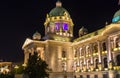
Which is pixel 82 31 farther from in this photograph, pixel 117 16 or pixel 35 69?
pixel 35 69

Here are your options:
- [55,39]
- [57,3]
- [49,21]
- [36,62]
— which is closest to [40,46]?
[55,39]

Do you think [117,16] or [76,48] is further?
[76,48]

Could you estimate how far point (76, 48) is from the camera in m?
67.1

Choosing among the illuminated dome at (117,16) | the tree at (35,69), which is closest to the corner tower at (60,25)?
the illuminated dome at (117,16)

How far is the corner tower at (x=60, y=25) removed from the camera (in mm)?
70906

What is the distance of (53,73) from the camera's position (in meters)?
62.8

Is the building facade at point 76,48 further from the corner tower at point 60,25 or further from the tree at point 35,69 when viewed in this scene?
the tree at point 35,69

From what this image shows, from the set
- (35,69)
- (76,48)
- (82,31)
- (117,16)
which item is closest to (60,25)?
(82,31)

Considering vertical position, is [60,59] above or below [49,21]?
below

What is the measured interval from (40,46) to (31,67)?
28207mm

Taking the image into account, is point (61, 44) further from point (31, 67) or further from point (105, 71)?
point (31, 67)

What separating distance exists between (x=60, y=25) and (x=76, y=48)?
10.4m

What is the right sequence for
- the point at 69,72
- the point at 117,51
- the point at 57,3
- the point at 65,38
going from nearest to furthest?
the point at 117,51 < the point at 69,72 < the point at 65,38 < the point at 57,3

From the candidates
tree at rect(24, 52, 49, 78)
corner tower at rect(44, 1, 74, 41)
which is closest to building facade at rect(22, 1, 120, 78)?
corner tower at rect(44, 1, 74, 41)
